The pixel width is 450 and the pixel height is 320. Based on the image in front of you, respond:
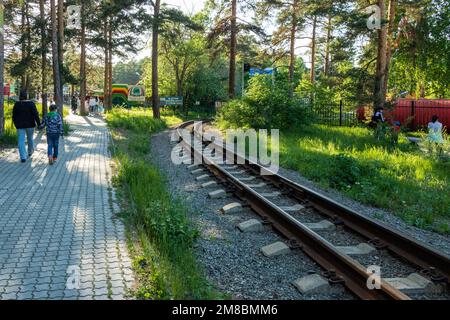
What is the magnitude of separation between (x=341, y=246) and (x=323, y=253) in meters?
0.66

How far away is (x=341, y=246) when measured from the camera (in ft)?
19.7

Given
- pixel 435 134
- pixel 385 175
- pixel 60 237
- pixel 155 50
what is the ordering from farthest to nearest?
pixel 155 50
pixel 435 134
pixel 385 175
pixel 60 237

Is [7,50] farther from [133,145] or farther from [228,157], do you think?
[228,157]

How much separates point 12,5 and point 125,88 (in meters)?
27.9

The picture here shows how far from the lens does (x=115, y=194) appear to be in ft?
28.3

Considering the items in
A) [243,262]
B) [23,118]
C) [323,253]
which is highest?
[23,118]

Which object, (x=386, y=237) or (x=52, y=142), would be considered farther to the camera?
(x=52, y=142)

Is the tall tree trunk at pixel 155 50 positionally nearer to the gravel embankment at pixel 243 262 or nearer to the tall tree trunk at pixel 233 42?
the tall tree trunk at pixel 233 42

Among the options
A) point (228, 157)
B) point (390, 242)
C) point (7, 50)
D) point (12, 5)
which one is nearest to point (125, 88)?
point (7, 50)

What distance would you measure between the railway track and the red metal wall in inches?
746

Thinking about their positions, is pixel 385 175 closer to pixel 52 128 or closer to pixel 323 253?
pixel 323 253

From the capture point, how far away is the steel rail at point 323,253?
4.34 metres

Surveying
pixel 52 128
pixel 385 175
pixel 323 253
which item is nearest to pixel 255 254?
pixel 323 253

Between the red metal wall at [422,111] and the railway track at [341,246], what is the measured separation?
1895 centimetres
